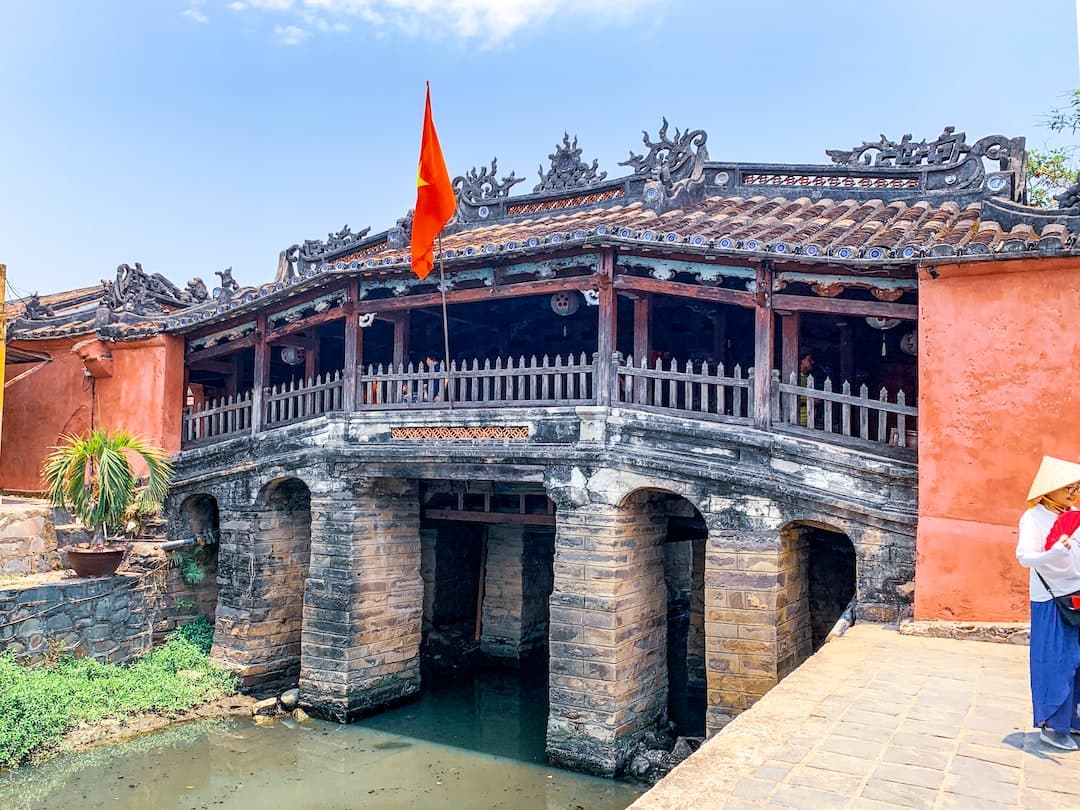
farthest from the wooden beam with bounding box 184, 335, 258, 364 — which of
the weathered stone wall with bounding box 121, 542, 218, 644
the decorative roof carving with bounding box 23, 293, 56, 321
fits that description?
the decorative roof carving with bounding box 23, 293, 56, 321

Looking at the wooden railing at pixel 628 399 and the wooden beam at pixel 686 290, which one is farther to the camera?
the wooden beam at pixel 686 290

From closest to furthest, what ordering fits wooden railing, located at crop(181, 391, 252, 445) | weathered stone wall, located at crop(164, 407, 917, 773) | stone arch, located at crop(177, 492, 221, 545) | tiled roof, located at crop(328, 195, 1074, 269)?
tiled roof, located at crop(328, 195, 1074, 269) < weathered stone wall, located at crop(164, 407, 917, 773) < wooden railing, located at crop(181, 391, 252, 445) < stone arch, located at crop(177, 492, 221, 545)

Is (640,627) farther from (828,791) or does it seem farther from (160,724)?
(160,724)

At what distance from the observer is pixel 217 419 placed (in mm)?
14930

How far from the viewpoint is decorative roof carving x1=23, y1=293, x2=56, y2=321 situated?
17922 millimetres

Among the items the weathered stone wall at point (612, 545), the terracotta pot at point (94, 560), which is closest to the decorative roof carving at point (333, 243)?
the weathered stone wall at point (612, 545)

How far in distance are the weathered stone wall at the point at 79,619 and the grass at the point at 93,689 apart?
230mm

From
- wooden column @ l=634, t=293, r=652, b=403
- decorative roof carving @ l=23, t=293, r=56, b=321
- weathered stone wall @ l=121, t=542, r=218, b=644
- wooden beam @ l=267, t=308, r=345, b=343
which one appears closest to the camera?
wooden column @ l=634, t=293, r=652, b=403

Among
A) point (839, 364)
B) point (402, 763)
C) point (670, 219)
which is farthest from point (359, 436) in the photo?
point (839, 364)

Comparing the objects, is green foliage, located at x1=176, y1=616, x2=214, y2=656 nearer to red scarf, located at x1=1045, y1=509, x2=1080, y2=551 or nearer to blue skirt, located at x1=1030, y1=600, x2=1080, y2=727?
blue skirt, located at x1=1030, y1=600, x2=1080, y2=727

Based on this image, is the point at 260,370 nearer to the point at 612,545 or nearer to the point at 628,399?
the point at 628,399

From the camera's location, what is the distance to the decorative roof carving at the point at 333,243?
41.7 ft

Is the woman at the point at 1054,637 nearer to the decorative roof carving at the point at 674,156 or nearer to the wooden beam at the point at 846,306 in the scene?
the wooden beam at the point at 846,306

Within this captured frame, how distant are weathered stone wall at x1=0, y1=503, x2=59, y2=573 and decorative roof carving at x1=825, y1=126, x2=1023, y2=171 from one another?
45.1 ft
